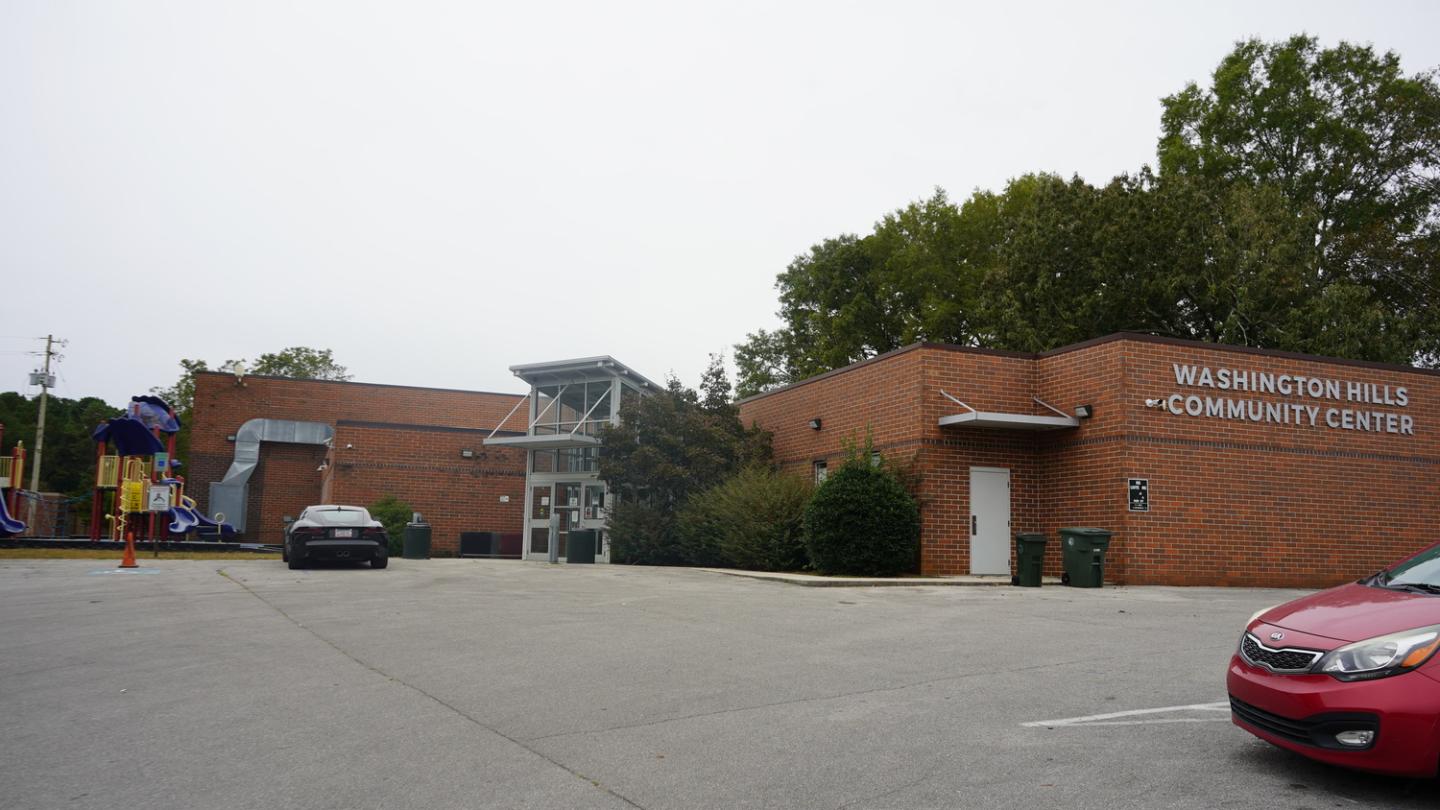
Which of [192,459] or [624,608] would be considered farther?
[192,459]

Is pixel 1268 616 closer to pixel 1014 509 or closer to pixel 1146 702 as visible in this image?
pixel 1146 702

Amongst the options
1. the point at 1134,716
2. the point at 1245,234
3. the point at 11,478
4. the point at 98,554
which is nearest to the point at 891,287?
the point at 1245,234

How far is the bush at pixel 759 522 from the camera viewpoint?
2198cm

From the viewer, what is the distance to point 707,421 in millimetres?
27359

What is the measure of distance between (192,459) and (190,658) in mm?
37041

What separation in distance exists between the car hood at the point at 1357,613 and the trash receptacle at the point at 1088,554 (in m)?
12.4

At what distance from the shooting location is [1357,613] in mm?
5156

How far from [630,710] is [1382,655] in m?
4.32

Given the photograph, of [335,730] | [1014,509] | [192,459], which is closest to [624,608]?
[335,730]

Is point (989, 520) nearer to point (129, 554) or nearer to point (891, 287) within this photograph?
point (129, 554)

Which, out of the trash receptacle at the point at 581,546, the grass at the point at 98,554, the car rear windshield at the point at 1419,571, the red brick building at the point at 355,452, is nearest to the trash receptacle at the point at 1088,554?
the car rear windshield at the point at 1419,571

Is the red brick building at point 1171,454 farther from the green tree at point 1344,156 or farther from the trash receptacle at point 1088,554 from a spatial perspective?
the green tree at point 1344,156

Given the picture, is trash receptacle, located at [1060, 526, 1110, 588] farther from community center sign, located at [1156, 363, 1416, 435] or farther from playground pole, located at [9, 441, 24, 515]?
playground pole, located at [9, 441, 24, 515]

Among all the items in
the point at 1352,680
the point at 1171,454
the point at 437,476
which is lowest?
the point at 1352,680
